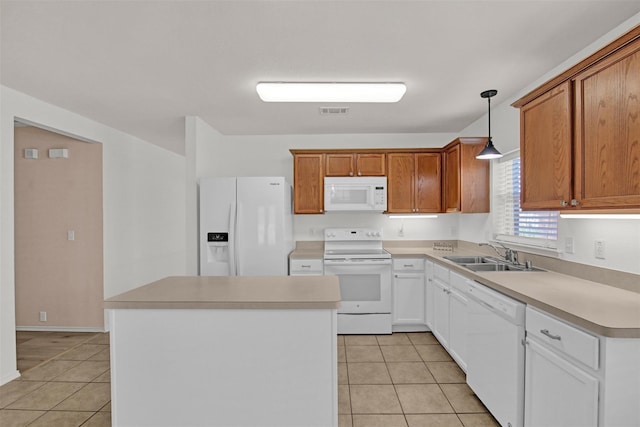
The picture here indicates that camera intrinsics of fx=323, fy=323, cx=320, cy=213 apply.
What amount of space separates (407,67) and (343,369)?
2.52m

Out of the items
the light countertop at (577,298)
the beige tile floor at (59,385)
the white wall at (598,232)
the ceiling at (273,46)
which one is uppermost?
the ceiling at (273,46)

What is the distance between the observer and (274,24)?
1.80 m

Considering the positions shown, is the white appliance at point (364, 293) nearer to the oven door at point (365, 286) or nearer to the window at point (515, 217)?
the oven door at point (365, 286)

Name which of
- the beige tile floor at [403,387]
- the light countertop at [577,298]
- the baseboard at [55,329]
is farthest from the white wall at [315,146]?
the baseboard at [55,329]

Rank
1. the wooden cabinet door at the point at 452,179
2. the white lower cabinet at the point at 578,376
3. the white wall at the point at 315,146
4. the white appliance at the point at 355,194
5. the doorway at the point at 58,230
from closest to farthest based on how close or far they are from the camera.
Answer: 1. the white lower cabinet at the point at 578,376
2. the wooden cabinet door at the point at 452,179
3. the doorway at the point at 58,230
4. the white appliance at the point at 355,194
5. the white wall at the point at 315,146

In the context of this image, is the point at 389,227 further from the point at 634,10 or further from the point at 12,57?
the point at 12,57

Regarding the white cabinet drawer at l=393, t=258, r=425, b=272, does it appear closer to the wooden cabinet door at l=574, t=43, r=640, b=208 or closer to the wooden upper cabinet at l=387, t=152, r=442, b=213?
the wooden upper cabinet at l=387, t=152, r=442, b=213

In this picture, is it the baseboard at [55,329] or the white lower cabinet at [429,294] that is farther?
the baseboard at [55,329]

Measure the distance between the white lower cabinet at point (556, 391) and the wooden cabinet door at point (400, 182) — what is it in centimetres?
239

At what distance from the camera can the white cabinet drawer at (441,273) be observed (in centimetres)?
301

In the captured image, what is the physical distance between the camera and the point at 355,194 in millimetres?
3867

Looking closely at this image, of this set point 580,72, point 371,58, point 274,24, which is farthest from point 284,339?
point 580,72

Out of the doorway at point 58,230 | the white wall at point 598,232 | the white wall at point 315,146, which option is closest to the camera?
the white wall at point 598,232

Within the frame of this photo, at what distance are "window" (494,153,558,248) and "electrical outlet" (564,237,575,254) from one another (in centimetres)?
13
